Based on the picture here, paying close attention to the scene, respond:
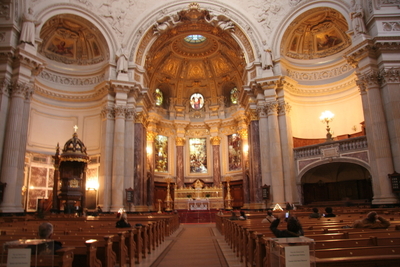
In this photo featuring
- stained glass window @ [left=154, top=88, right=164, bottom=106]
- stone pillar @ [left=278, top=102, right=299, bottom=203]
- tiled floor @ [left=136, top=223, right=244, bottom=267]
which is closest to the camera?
tiled floor @ [left=136, top=223, right=244, bottom=267]

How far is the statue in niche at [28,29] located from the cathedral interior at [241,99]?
2.5 inches

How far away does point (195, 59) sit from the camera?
3127 cm

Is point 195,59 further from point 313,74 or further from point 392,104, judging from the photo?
point 392,104

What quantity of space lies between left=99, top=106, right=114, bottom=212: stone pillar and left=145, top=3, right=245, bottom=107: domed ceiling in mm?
5599

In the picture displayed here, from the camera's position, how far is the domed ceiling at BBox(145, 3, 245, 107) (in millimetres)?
24703

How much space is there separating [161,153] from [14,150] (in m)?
15.8

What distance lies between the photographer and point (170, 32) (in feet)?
82.3

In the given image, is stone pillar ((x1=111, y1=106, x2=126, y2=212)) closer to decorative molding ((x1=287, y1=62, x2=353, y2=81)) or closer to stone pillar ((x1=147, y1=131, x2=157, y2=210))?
stone pillar ((x1=147, y1=131, x2=157, y2=210))

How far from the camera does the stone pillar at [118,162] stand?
2008 centimetres

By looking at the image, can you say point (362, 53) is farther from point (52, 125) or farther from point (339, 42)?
point (52, 125)

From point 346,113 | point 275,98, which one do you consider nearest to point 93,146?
point 275,98

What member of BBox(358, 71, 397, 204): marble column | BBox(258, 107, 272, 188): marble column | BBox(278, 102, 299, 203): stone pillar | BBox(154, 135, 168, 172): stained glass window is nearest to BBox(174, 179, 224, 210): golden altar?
BBox(154, 135, 168, 172): stained glass window

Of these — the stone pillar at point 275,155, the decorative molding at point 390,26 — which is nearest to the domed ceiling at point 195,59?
the stone pillar at point 275,155

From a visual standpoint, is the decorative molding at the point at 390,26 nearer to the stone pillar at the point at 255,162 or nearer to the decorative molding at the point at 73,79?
the stone pillar at the point at 255,162
